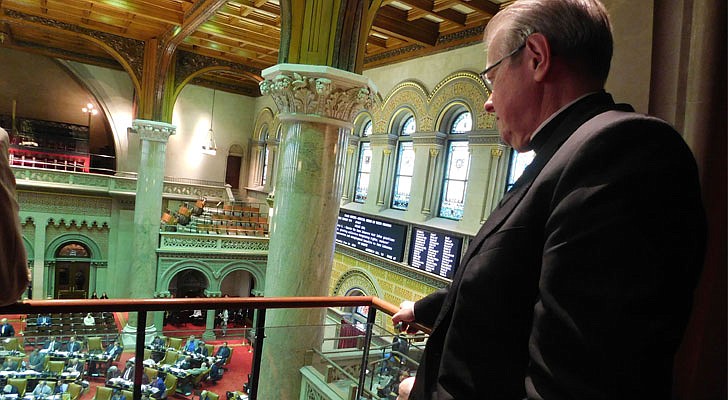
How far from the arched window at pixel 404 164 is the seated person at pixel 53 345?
7429 millimetres

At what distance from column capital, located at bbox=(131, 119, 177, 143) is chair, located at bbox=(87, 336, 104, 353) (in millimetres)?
9816

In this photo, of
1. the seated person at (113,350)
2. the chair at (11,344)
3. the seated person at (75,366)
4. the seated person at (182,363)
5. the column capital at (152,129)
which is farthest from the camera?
the column capital at (152,129)

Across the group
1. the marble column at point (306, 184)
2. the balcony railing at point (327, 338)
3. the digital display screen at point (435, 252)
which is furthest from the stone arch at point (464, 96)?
the balcony railing at point (327, 338)

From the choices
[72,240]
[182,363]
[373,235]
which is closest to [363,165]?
[373,235]

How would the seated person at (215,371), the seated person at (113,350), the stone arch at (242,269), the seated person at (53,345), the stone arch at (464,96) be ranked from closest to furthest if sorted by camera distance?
1. the seated person at (53,345)
2. the seated person at (113,350)
3. the seated person at (215,371)
4. the stone arch at (464,96)
5. the stone arch at (242,269)

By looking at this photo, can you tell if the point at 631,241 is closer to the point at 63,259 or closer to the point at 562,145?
the point at 562,145

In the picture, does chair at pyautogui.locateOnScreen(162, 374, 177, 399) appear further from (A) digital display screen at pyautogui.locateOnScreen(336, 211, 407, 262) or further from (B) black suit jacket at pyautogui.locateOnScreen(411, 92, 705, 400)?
(A) digital display screen at pyautogui.locateOnScreen(336, 211, 407, 262)

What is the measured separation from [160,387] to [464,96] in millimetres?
6387

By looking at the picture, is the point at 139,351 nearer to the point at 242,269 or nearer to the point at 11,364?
the point at 11,364

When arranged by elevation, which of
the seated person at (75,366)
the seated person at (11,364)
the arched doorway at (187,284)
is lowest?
the arched doorway at (187,284)

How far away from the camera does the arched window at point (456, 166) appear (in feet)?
26.2

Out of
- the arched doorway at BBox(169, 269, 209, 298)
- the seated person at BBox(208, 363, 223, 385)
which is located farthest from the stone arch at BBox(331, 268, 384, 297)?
the arched doorway at BBox(169, 269, 209, 298)

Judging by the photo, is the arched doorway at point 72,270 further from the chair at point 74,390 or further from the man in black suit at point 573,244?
the man in black suit at point 573,244

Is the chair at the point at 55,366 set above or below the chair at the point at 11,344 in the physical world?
below
